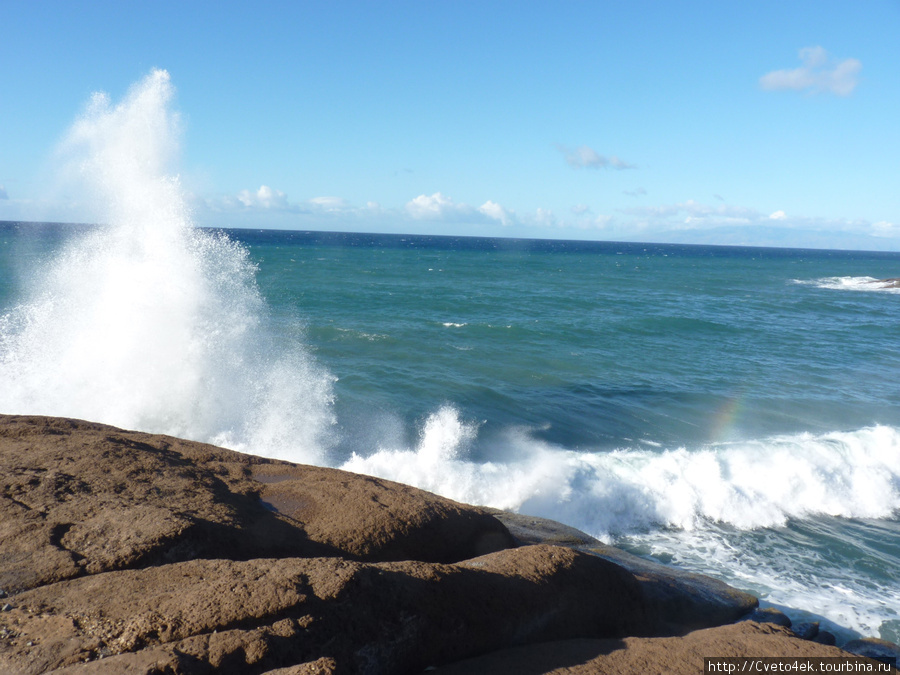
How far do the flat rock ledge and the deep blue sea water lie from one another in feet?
12.6

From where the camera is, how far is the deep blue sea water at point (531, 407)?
33.3ft

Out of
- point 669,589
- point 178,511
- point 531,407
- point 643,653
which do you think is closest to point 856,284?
point 531,407

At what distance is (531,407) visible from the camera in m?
16.1

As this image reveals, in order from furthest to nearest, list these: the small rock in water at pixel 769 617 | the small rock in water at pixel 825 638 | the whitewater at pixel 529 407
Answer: the whitewater at pixel 529 407 < the small rock in water at pixel 825 638 < the small rock in water at pixel 769 617

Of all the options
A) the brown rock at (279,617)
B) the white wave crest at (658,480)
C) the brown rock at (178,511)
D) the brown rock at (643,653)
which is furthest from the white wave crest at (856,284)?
the brown rock at (279,617)

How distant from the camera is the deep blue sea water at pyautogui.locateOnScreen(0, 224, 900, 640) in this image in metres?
10.2

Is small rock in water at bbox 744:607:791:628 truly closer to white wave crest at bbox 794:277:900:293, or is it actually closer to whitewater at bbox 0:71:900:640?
whitewater at bbox 0:71:900:640

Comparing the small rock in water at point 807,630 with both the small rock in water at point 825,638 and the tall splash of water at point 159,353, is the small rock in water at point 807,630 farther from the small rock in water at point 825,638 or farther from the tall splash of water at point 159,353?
the tall splash of water at point 159,353

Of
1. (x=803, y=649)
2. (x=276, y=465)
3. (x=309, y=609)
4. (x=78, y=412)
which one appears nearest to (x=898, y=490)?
(x=803, y=649)

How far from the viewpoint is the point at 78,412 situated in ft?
42.5

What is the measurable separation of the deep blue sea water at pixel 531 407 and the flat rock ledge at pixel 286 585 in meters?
3.85

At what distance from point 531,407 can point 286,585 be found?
504 inches

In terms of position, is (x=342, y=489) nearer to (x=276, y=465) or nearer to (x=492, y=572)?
(x=276, y=465)

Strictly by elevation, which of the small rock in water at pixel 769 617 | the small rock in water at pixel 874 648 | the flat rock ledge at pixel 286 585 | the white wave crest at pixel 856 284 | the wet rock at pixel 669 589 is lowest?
the small rock in water at pixel 874 648
